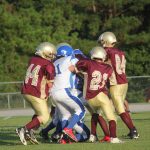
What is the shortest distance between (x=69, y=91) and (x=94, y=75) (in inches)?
22.2

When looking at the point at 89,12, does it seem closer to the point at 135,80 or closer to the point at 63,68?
the point at 135,80

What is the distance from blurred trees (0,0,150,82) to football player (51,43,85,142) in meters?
21.1

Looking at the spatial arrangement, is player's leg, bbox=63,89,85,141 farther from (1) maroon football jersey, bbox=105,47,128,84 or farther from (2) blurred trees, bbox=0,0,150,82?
(2) blurred trees, bbox=0,0,150,82

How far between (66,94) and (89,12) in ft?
82.7

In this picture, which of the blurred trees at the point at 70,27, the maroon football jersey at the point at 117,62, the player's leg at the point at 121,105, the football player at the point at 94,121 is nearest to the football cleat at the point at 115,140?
the football player at the point at 94,121

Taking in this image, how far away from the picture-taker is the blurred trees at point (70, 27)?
3372cm

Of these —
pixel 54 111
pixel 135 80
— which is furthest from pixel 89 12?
pixel 54 111

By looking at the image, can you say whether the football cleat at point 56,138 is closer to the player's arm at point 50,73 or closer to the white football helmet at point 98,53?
the player's arm at point 50,73

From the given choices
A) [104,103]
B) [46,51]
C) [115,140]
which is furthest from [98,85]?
[46,51]

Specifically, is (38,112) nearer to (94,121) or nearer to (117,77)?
(94,121)

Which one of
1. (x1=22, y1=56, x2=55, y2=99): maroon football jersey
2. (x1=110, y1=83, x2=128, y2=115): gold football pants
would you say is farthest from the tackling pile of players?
(x1=110, y1=83, x2=128, y2=115): gold football pants

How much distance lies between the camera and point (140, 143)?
1086cm

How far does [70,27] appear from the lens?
1399 inches

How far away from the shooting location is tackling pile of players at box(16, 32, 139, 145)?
11.4m
